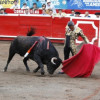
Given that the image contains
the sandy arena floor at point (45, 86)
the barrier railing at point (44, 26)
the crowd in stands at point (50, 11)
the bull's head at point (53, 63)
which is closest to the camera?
the sandy arena floor at point (45, 86)

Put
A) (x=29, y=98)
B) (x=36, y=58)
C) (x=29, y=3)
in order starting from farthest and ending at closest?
1. (x=29, y=3)
2. (x=36, y=58)
3. (x=29, y=98)

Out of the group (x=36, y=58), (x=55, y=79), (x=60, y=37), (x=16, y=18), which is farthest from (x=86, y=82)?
(x=16, y=18)

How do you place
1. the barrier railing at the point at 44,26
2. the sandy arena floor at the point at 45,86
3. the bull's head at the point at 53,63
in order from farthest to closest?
the barrier railing at the point at 44,26
the bull's head at the point at 53,63
the sandy arena floor at the point at 45,86

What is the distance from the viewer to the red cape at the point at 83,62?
29.6 ft

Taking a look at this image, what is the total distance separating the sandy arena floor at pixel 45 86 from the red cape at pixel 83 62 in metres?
0.17

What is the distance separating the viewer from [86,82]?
8180mm

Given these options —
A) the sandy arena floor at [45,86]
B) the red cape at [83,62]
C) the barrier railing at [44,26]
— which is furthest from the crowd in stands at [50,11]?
the red cape at [83,62]

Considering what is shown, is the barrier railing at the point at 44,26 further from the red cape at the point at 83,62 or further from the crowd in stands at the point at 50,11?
the red cape at the point at 83,62

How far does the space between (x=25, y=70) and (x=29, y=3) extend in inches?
347

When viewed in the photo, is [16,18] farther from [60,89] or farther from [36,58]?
[60,89]

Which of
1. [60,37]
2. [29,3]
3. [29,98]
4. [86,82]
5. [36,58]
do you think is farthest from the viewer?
[29,3]

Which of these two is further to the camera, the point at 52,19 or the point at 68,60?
the point at 52,19

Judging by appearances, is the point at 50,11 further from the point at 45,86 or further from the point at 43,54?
the point at 45,86

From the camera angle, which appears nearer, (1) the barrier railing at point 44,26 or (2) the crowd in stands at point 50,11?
(1) the barrier railing at point 44,26
